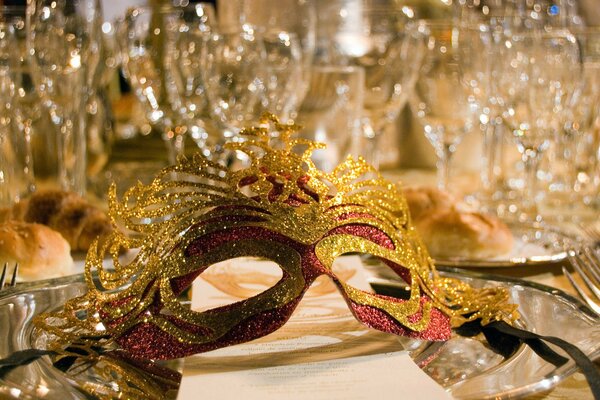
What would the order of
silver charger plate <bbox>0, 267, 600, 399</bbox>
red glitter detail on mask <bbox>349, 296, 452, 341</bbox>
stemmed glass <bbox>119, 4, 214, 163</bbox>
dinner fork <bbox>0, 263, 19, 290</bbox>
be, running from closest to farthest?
1. silver charger plate <bbox>0, 267, 600, 399</bbox>
2. red glitter detail on mask <bbox>349, 296, 452, 341</bbox>
3. dinner fork <bbox>0, 263, 19, 290</bbox>
4. stemmed glass <bbox>119, 4, 214, 163</bbox>

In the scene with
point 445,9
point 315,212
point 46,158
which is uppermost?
point 445,9

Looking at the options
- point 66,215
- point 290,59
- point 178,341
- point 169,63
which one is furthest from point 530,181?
point 178,341

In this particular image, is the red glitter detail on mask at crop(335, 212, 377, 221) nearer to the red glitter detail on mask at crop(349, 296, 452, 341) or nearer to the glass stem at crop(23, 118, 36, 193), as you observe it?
the red glitter detail on mask at crop(349, 296, 452, 341)

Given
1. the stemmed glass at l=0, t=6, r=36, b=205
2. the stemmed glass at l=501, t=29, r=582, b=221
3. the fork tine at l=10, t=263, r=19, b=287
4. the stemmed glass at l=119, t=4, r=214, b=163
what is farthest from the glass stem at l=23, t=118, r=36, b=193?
the stemmed glass at l=501, t=29, r=582, b=221

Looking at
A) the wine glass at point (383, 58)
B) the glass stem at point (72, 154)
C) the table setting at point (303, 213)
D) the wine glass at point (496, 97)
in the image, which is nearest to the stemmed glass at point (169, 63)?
the table setting at point (303, 213)

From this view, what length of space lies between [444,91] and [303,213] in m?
0.78

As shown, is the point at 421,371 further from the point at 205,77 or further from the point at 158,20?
the point at 158,20

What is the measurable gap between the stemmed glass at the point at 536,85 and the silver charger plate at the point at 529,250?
15cm

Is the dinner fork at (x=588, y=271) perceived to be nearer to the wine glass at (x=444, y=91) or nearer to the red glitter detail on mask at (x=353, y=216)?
the red glitter detail on mask at (x=353, y=216)

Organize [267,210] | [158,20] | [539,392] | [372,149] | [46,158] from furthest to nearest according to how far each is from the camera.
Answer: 1. [46,158]
2. [372,149]
3. [158,20]
4. [267,210]
5. [539,392]

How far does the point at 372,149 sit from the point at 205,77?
1.22 feet

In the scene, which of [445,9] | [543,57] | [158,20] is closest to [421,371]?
[543,57]

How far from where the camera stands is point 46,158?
4.90 feet

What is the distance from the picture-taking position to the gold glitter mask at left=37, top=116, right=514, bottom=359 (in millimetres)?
527
